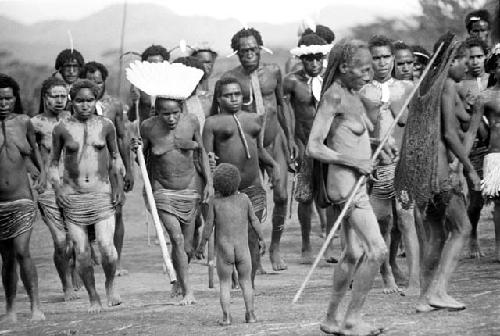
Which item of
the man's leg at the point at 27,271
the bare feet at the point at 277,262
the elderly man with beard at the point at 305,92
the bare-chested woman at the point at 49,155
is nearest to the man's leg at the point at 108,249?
the man's leg at the point at 27,271

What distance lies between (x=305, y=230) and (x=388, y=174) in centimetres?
267

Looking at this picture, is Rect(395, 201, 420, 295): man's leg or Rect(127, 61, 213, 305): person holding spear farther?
Rect(127, 61, 213, 305): person holding spear

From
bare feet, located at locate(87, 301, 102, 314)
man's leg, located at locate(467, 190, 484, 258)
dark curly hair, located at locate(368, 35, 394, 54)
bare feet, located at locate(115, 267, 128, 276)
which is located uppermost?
dark curly hair, located at locate(368, 35, 394, 54)

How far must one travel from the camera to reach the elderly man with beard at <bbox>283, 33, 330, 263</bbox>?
47.6ft

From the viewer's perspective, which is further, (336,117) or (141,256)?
(141,256)

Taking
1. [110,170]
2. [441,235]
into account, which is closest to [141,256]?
[110,170]

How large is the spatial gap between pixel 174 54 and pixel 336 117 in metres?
15.8

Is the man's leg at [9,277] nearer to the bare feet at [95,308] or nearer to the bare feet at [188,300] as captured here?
the bare feet at [95,308]

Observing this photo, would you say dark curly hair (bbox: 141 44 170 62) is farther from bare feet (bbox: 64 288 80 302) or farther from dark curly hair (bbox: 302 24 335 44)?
bare feet (bbox: 64 288 80 302)

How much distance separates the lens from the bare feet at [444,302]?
9719 millimetres

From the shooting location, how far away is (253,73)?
13992 mm

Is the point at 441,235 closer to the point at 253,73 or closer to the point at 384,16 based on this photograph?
the point at 253,73

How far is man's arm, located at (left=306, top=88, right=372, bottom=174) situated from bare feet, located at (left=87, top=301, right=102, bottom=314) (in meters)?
3.06

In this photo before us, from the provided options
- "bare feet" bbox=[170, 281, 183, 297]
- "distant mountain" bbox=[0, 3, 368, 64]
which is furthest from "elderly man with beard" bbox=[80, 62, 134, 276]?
"distant mountain" bbox=[0, 3, 368, 64]
